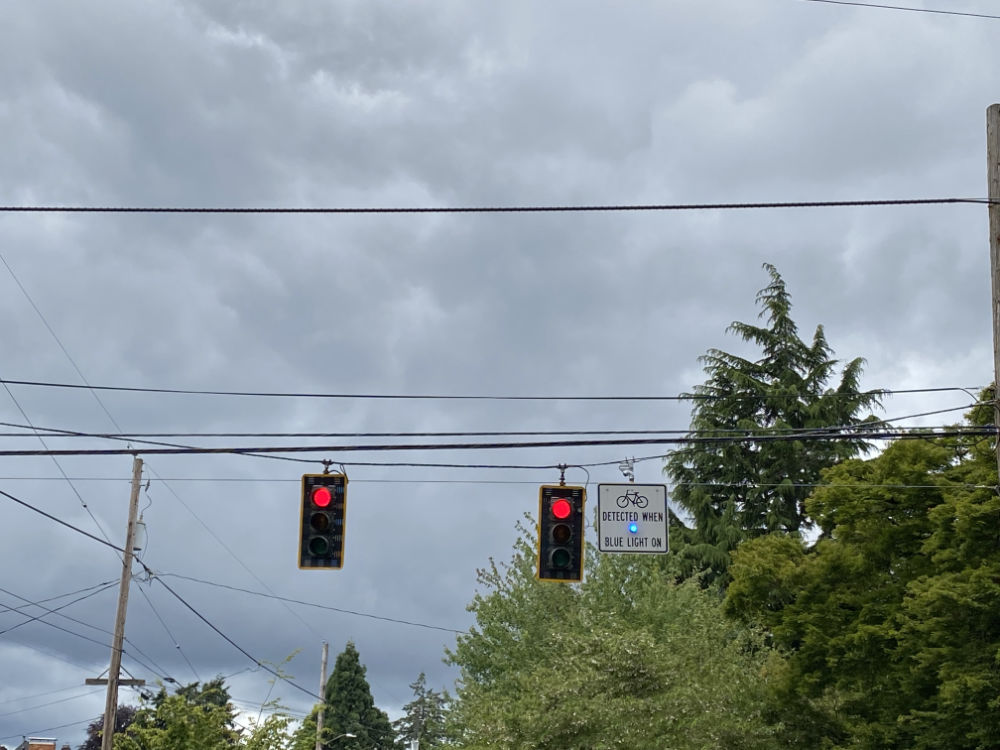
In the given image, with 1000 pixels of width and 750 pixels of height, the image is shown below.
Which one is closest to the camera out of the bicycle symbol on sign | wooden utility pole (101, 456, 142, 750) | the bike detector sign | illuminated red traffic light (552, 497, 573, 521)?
illuminated red traffic light (552, 497, 573, 521)

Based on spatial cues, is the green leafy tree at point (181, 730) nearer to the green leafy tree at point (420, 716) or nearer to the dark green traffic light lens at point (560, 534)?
the dark green traffic light lens at point (560, 534)

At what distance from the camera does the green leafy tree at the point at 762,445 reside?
51.3 meters

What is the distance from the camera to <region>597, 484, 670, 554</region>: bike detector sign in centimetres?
1992

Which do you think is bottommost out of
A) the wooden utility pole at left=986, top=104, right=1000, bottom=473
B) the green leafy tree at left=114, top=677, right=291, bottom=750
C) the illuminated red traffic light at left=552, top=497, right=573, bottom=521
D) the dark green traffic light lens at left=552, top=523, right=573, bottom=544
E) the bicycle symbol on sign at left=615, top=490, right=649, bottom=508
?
the green leafy tree at left=114, top=677, right=291, bottom=750

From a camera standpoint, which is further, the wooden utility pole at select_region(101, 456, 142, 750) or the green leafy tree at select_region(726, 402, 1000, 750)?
the wooden utility pole at select_region(101, 456, 142, 750)

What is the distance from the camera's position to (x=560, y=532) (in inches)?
698

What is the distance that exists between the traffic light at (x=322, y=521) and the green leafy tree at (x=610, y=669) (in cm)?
1238

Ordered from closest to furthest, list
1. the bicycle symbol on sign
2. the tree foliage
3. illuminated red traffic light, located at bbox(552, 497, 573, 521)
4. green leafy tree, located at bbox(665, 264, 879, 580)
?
1. illuminated red traffic light, located at bbox(552, 497, 573, 521)
2. the bicycle symbol on sign
3. green leafy tree, located at bbox(665, 264, 879, 580)
4. the tree foliage

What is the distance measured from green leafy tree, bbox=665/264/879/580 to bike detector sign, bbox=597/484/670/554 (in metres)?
30.7

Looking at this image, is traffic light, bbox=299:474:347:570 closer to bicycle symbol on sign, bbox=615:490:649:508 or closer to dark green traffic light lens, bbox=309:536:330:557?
dark green traffic light lens, bbox=309:536:330:557

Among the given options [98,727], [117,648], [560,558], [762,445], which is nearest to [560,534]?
[560,558]

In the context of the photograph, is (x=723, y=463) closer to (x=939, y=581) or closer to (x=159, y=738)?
(x=939, y=581)

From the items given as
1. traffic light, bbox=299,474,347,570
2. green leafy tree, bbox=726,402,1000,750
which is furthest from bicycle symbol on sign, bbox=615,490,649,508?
green leafy tree, bbox=726,402,1000,750

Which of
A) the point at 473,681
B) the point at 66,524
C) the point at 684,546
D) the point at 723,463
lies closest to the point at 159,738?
the point at 66,524
